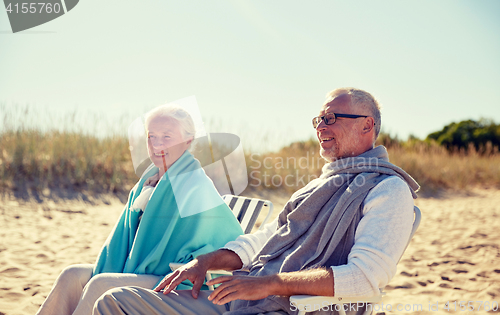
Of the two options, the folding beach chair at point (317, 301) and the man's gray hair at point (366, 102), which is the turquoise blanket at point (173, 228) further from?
the man's gray hair at point (366, 102)

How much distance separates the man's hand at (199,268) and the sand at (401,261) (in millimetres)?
1699

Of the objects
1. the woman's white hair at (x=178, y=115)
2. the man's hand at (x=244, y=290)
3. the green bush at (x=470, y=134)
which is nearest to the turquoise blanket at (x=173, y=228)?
the woman's white hair at (x=178, y=115)

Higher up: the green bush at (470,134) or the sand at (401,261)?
the sand at (401,261)

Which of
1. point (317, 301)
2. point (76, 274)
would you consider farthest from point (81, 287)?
point (317, 301)

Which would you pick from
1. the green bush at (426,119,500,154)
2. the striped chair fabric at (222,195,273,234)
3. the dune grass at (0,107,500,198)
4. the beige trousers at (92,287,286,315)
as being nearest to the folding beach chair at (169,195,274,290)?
the striped chair fabric at (222,195,273,234)

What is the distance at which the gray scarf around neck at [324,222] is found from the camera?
5.32ft

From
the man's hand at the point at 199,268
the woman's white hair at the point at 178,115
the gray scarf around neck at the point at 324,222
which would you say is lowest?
the man's hand at the point at 199,268

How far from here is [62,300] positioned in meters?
1.96

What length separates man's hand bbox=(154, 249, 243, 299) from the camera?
5.69 ft

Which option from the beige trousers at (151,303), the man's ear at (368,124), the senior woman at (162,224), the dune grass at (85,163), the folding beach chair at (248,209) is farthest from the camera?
the dune grass at (85,163)

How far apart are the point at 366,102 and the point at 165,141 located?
1.23m

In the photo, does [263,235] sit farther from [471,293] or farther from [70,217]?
[70,217]

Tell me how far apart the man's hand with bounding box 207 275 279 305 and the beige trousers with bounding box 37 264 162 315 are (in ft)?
2.00

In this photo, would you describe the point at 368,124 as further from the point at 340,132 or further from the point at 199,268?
the point at 199,268
